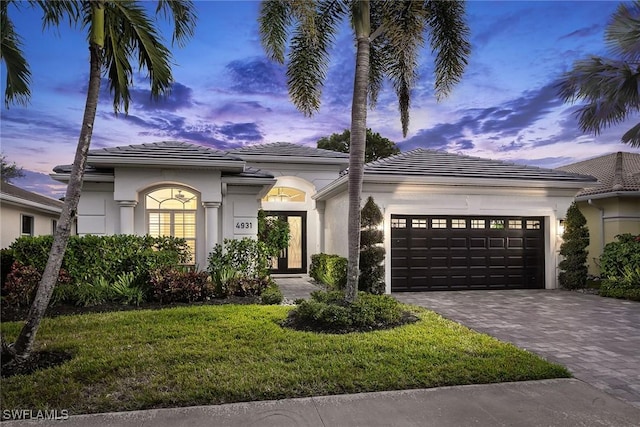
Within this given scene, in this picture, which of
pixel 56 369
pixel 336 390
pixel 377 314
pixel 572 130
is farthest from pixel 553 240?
pixel 56 369

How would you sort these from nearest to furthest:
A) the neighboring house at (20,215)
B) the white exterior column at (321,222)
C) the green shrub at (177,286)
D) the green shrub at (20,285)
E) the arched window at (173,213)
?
the green shrub at (20,285), the green shrub at (177,286), the arched window at (173,213), the neighboring house at (20,215), the white exterior column at (321,222)

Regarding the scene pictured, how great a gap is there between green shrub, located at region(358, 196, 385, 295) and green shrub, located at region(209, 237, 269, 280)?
2662 millimetres

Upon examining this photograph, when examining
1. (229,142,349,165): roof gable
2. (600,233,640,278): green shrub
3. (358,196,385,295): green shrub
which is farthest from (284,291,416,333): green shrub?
(229,142,349,165): roof gable

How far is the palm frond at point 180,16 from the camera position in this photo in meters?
5.94

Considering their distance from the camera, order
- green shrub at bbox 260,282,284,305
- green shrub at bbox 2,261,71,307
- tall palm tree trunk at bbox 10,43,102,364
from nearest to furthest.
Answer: tall palm tree trunk at bbox 10,43,102,364, green shrub at bbox 2,261,71,307, green shrub at bbox 260,282,284,305

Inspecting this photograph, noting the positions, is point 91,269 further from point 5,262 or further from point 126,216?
point 126,216

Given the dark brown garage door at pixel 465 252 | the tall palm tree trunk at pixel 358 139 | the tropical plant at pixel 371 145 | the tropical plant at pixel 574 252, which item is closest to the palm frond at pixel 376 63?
the tall palm tree trunk at pixel 358 139

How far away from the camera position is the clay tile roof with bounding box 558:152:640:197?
13.2m

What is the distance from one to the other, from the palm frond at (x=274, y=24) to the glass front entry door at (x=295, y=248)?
345 inches

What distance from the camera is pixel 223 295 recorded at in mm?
8875

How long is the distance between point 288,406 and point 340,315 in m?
2.71

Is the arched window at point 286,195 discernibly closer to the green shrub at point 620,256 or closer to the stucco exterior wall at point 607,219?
the green shrub at point 620,256

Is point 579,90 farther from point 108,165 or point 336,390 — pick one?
point 108,165

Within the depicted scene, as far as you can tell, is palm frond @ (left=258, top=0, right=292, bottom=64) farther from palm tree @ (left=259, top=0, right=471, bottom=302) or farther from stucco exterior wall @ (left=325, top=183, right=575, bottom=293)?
stucco exterior wall @ (left=325, top=183, right=575, bottom=293)
